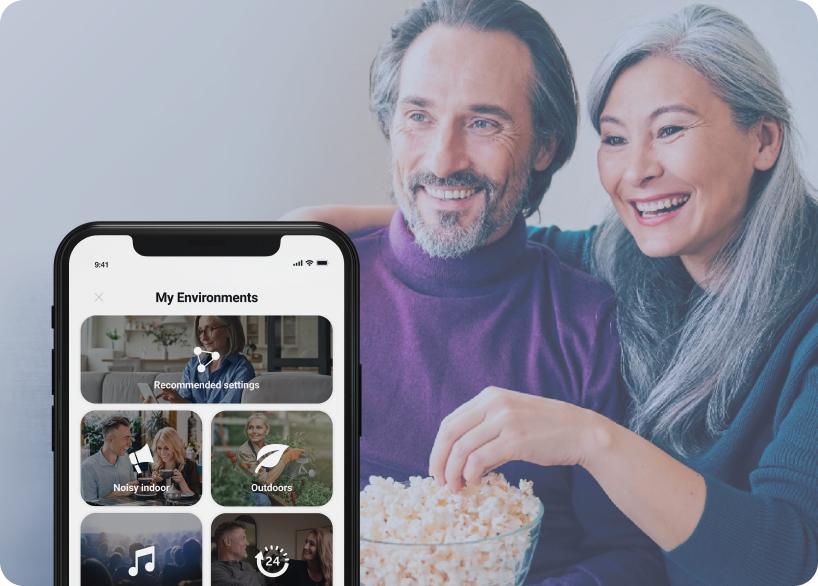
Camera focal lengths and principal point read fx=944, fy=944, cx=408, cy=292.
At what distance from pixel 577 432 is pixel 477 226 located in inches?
13.4

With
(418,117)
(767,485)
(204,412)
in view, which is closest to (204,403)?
(204,412)

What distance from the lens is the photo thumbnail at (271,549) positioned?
3.38ft

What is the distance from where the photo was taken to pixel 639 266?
143cm

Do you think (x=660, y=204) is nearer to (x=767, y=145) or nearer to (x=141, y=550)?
(x=767, y=145)

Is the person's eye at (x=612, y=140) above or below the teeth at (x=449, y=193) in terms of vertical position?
above

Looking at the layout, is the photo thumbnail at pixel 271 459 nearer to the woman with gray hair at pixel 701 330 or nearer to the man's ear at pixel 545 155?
the woman with gray hair at pixel 701 330

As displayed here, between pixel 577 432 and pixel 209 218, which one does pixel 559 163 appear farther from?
pixel 209 218

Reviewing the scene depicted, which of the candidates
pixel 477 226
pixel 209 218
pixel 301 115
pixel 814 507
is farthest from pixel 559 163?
pixel 814 507

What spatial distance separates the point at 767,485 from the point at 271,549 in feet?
2.52

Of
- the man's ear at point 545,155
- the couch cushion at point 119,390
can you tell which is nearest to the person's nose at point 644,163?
the man's ear at point 545,155

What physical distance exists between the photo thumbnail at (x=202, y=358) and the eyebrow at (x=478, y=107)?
474 millimetres

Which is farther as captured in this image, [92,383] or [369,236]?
[369,236]

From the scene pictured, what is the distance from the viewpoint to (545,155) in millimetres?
1424

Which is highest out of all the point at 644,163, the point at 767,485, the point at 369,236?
the point at 644,163
